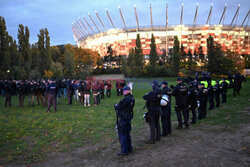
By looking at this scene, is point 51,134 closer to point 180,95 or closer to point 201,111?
point 180,95

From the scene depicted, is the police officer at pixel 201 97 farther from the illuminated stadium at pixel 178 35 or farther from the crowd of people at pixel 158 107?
the illuminated stadium at pixel 178 35

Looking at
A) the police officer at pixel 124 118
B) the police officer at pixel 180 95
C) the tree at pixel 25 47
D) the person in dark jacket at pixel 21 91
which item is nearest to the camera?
the police officer at pixel 124 118

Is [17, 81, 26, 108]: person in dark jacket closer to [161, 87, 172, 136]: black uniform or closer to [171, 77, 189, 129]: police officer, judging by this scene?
[161, 87, 172, 136]: black uniform

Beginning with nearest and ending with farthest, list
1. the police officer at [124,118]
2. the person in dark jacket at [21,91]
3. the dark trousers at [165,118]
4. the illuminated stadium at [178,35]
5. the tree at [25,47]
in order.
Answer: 1. the police officer at [124,118]
2. the dark trousers at [165,118]
3. the person in dark jacket at [21,91]
4. the tree at [25,47]
5. the illuminated stadium at [178,35]

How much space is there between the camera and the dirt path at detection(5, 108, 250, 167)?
17.2 ft

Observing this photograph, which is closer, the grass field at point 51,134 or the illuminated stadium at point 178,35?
the grass field at point 51,134

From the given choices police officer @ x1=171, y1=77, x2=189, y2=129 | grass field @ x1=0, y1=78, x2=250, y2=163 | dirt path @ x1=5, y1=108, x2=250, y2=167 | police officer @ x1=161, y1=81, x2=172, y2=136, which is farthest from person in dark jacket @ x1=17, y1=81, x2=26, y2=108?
police officer @ x1=171, y1=77, x2=189, y2=129

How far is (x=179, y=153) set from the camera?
5863mm

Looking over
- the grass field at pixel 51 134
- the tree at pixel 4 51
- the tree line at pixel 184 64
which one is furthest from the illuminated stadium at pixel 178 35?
the grass field at pixel 51 134

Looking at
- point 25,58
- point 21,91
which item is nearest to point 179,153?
point 21,91

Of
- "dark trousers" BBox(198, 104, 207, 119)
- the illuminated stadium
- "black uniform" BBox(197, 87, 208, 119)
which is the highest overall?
the illuminated stadium

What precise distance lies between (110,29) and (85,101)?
2857 inches

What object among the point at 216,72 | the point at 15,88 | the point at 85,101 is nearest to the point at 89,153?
the point at 85,101

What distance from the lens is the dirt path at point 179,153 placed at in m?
5.24
